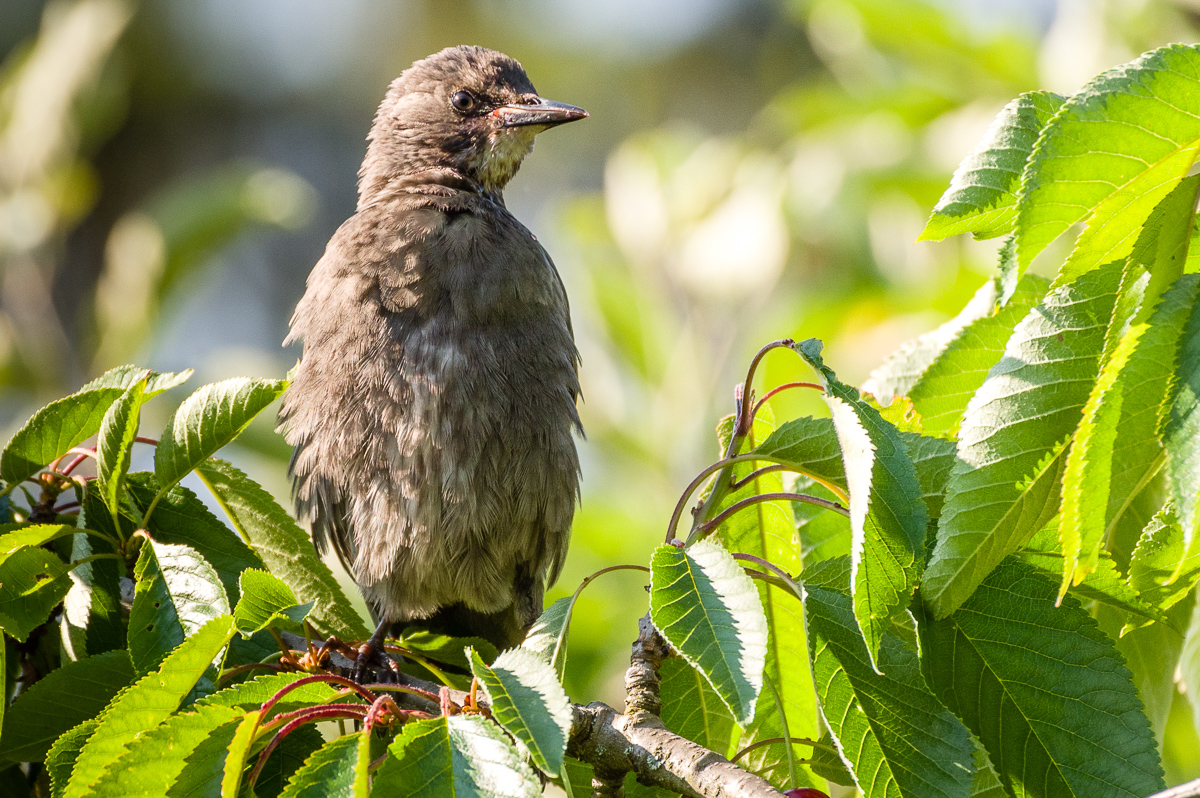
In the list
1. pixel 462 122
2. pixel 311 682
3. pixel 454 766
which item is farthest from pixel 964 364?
pixel 462 122

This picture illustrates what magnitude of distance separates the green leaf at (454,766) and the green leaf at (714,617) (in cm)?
26

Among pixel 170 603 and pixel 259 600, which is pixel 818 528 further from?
pixel 170 603

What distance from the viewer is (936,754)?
1544mm

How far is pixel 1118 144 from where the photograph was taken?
57.6 inches

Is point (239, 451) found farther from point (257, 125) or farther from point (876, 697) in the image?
point (257, 125)

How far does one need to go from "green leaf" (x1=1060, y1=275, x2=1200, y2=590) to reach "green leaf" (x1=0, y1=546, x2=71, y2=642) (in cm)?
163

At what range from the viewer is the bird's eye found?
397 centimetres

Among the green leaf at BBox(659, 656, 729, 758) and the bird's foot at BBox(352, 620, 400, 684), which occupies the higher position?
the green leaf at BBox(659, 656, 729, 758)

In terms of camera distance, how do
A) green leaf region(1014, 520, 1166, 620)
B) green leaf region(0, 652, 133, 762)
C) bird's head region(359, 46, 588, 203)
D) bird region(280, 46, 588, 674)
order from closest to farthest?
1. green leaf region(1014, 520, 1166, 620)
2. green leaf region(0, 652, 133, 762)
3. bird region(280, 46, 588, 674)
4. bird's head region(359, 46, 588, 203)

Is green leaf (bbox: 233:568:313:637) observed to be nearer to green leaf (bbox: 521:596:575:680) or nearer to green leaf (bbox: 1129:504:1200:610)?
green leaf (bbox: 521:596:575:680)

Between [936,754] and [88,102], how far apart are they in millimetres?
5075

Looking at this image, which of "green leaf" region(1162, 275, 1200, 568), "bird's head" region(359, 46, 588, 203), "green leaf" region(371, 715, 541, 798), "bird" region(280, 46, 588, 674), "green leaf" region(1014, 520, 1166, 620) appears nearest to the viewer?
"green leaf" region(1162, 275, 1200, 568)

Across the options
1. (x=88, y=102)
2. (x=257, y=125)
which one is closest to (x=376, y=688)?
(x=88, y=102)

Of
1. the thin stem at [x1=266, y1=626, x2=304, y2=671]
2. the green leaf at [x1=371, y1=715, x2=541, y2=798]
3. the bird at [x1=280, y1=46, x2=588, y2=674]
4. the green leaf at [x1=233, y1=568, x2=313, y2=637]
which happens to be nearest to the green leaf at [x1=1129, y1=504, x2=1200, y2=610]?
the green leaf at [x1=371, y1=715, x2=541, y2=798]
